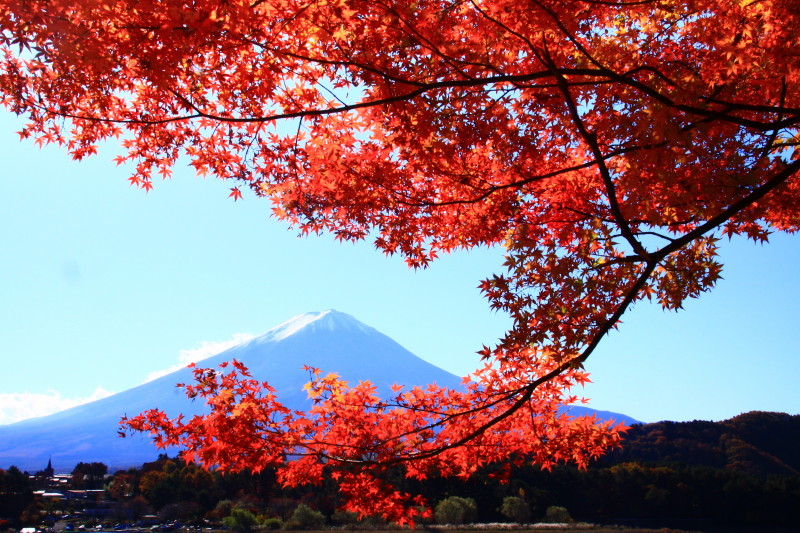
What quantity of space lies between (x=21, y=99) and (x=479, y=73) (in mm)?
3702

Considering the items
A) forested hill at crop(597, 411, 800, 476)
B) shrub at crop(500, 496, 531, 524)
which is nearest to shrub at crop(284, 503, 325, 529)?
shrub at crop(500, 496, 531, 524)

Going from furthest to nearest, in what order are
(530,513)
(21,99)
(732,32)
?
(530,513) → (21,99) → (732,32)

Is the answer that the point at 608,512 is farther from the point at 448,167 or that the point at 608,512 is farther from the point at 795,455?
the point at 448,167

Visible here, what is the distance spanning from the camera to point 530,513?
27906 mm

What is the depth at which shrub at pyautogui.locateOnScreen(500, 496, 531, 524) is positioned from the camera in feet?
88.2

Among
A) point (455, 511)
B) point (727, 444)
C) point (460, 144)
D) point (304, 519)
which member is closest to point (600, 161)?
point (460, 144)

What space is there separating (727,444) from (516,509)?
16016mm

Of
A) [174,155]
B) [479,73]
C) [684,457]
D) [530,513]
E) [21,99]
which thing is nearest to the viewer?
[479,73]

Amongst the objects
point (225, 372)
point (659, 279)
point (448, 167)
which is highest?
point (448, 167)

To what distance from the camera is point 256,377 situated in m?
156

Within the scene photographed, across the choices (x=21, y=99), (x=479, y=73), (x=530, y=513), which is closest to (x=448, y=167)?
(x=479, y=73)

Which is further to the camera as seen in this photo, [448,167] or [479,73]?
[448,167]

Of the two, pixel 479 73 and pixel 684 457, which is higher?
pixel 479 73

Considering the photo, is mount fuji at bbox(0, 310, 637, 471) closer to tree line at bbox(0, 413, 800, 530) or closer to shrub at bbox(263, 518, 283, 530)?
tree line at bbox(0, 413, 800, 530)
